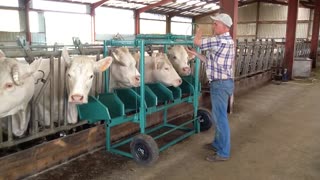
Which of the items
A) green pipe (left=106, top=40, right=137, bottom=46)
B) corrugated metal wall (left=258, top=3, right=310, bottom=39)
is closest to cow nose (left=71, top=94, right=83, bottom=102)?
green pipe (left=106, top=40, right=137, bottom=46)

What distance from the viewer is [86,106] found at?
11.7ft

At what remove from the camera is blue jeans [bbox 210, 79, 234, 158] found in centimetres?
381

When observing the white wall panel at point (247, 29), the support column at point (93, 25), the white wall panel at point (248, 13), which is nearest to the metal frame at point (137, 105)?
the support column at point (93, 25)

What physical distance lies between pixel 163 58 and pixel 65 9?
13.3 metres

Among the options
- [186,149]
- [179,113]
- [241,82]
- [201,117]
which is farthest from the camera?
[241,82]

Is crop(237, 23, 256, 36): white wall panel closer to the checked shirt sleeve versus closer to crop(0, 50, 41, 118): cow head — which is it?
the checked shirt sleeve

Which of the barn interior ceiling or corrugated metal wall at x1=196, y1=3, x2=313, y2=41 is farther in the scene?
corrugated metal wall at x1=196, y1=3, x2=313, y2=41

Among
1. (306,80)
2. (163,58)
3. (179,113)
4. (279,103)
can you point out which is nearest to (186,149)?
(163,58)

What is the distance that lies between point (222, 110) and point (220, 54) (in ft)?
2.22

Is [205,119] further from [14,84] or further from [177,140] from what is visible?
[14,84]

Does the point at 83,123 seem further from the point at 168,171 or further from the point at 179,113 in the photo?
the point at 179,113

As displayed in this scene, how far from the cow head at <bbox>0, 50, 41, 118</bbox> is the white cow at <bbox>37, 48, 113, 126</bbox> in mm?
379

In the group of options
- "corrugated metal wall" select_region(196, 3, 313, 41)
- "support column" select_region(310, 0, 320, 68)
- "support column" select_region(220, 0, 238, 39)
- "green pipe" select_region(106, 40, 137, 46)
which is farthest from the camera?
"corrugated metal wall" select_region(196, 3, 313, 41)

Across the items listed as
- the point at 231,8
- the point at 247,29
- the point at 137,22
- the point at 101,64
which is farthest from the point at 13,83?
the point at 247,29
